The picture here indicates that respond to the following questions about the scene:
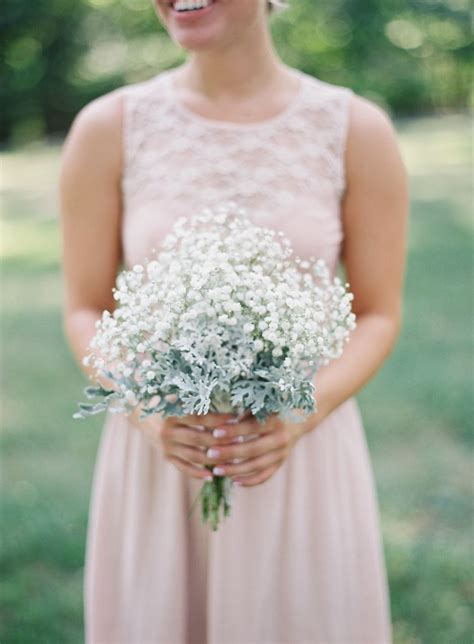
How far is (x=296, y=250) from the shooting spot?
91.9 inches

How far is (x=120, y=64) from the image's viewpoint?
19.9 meters

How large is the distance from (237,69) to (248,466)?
3.58 feet

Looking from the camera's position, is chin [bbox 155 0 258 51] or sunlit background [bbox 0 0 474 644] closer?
chin [bbox 155 0 258 51]

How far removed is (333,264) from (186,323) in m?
0.83

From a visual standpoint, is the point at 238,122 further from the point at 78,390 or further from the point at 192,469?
the point at 78,390

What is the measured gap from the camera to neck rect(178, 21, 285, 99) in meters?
2.36

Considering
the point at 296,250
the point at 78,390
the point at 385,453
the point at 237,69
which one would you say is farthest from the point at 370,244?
the point at 78,390

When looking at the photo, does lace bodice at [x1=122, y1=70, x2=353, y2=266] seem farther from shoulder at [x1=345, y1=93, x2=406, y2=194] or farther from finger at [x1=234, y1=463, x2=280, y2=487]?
finger at [x1=234, y1=463, x2=280, y2=487]

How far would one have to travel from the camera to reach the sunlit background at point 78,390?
3.96m

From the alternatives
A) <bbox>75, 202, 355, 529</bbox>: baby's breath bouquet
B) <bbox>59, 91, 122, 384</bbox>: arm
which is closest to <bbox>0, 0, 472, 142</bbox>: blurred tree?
<bbox>59, 91, 122, 384</bbox>: arm

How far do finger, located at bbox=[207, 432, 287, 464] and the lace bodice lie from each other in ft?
1.79

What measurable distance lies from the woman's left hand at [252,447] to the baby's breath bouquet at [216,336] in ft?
0.56

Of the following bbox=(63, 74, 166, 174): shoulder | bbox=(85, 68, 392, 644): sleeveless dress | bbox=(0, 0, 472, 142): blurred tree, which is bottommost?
bbox=(85, 68, 392, 644): sleeveless dress

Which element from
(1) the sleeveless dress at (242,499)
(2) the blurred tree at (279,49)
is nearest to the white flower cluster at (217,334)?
(1) the sleeveless dress at (242,499)
